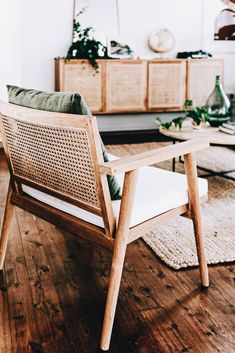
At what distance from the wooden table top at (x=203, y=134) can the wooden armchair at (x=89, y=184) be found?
1172 mm

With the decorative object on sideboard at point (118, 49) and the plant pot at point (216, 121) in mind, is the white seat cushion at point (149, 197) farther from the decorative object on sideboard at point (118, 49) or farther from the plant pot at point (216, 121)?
the decorative object on sideboard at point (118, 49)

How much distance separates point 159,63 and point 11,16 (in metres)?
1.79

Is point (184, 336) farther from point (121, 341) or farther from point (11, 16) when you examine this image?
point (11, 16)

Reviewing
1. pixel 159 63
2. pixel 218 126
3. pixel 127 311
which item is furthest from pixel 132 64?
pixel 127 311

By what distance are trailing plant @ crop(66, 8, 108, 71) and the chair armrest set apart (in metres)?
3.76

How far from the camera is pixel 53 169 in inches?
72.2

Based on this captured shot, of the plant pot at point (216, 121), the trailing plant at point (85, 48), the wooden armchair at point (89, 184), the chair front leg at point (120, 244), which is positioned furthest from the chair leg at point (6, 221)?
the trailing plant at point (85, 48)

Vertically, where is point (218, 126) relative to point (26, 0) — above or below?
below

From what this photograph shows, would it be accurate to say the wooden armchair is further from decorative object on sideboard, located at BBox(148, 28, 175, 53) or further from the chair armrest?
decorative object on sideboard, located at BBox(148, 28, 175, 53)

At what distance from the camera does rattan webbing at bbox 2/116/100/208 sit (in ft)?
5.41

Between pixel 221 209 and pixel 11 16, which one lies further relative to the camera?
pixel 11 16

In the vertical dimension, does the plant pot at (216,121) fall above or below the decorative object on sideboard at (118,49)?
below

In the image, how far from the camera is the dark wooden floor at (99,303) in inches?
66.9

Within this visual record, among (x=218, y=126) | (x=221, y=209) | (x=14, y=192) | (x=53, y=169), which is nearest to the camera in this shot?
(x=53, y=169)
